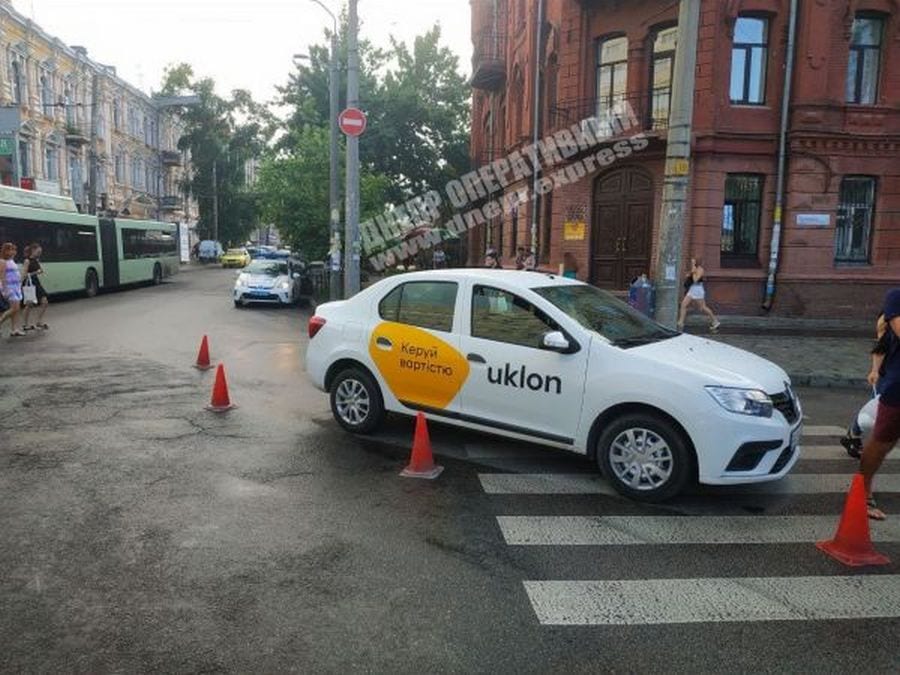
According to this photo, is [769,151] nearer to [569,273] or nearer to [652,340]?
[569,273]

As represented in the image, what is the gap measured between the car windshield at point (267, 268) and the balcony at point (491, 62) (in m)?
11.4

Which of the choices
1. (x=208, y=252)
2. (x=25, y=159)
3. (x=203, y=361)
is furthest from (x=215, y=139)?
(x=203, y=361)

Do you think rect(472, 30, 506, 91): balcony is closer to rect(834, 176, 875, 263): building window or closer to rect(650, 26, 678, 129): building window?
rect(650, 26, 678, 129): building window

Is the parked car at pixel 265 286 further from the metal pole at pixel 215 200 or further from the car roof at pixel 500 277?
the metal pole at pixel 215 200

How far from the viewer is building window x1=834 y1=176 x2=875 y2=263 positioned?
59.8 ft

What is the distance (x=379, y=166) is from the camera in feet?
114

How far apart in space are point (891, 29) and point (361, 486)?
62.2 feet

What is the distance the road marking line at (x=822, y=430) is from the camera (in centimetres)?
757

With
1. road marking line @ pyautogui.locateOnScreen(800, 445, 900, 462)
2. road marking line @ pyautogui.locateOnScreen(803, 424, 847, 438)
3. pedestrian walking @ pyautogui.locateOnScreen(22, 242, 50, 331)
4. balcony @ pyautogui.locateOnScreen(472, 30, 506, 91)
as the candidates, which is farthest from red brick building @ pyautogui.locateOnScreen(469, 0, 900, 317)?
pedestrian walking @ pyautogui.locateOnScreen(22, 242, 50, 331)

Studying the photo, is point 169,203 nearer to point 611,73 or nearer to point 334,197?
point 334,197

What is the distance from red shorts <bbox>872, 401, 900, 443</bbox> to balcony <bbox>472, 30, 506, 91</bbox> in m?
24.9

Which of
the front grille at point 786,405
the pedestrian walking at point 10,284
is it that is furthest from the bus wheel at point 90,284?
the front grille at point 786,405

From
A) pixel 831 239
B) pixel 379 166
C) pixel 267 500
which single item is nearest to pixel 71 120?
pixel 379 166

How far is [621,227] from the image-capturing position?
1925cm
